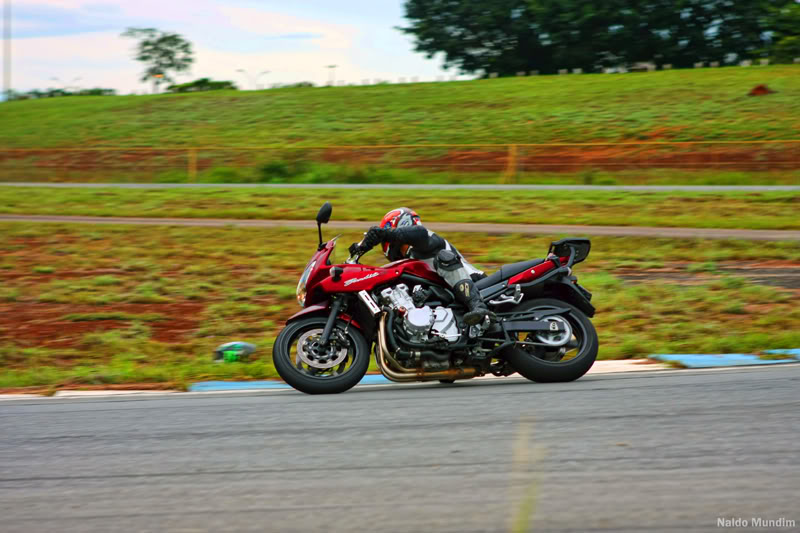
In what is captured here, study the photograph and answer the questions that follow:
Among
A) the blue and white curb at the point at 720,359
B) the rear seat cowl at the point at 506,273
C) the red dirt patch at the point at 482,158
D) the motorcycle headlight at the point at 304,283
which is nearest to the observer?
the motorcycle headlight at the point at 304,283

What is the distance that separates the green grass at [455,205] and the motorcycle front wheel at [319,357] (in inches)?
473

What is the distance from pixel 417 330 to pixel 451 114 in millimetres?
36925

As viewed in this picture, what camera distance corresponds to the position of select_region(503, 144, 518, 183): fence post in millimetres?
28672

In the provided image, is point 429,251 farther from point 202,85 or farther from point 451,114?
point 202,85

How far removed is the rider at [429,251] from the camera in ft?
22.6

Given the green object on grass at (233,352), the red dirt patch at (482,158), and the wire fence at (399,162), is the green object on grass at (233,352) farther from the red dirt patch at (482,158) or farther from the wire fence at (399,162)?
the red dirt patch at (482,158)

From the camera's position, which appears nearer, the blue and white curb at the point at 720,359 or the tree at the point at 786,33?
the blue and white curb at the point at 720,359

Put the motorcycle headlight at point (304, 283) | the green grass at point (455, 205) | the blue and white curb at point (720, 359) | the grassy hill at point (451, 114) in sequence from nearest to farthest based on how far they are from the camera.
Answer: the motorcycle headlight at point (304, 283), the blue and white curb at point (720, 359), the green grass at point (455, 205), the grassy hill at point (451, 114)

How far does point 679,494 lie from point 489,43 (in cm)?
7226

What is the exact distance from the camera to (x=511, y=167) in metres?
29.0

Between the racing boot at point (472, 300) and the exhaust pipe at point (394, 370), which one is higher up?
the racing boot at point (472, 300)

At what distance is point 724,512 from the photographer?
3.85 metres

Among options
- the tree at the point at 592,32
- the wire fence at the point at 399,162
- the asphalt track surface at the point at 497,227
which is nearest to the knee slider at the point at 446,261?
the asphalt track surface at the point at 497,227

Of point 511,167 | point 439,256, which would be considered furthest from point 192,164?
point 439,256
